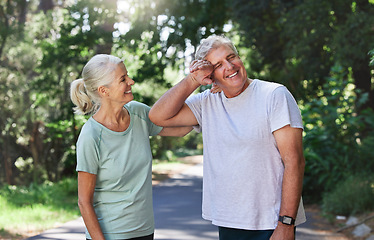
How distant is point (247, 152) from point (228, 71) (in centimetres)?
51

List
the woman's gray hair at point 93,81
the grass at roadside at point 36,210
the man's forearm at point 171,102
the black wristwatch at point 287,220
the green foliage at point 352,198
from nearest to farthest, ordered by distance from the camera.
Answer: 1. the black wristwatch at point 287,220
2. the woman's gray hair at point 93,81
3. the man's forearm at point 171,102
4. the grass at roadside at point 36,210
5. the green foliage at point 352,198

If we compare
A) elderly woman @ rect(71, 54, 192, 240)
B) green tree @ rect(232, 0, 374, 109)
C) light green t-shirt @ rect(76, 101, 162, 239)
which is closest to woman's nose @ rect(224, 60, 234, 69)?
elderly woman @ rect(71, 54, 192, 240)

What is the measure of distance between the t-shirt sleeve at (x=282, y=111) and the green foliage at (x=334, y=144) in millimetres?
7425

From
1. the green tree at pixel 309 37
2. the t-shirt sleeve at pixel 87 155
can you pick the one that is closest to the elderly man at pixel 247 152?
the t-shirt sleeve at pixel 87 155

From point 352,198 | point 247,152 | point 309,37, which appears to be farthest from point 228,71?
point 309,37

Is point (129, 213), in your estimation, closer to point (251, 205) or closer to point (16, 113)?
point (251, 205)

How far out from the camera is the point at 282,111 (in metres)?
2.70

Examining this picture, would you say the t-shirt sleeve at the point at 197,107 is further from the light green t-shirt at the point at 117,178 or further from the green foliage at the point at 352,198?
the green foliage at the point at 352,198

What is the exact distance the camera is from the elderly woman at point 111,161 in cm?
278

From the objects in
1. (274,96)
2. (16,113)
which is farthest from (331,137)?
(16,113)

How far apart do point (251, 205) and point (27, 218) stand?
678cm

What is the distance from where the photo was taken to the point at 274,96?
2.77 meters

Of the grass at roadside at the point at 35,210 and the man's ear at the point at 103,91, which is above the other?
the man's ear at the point at 103,91

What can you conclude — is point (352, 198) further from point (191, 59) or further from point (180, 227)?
point (191, 59)
